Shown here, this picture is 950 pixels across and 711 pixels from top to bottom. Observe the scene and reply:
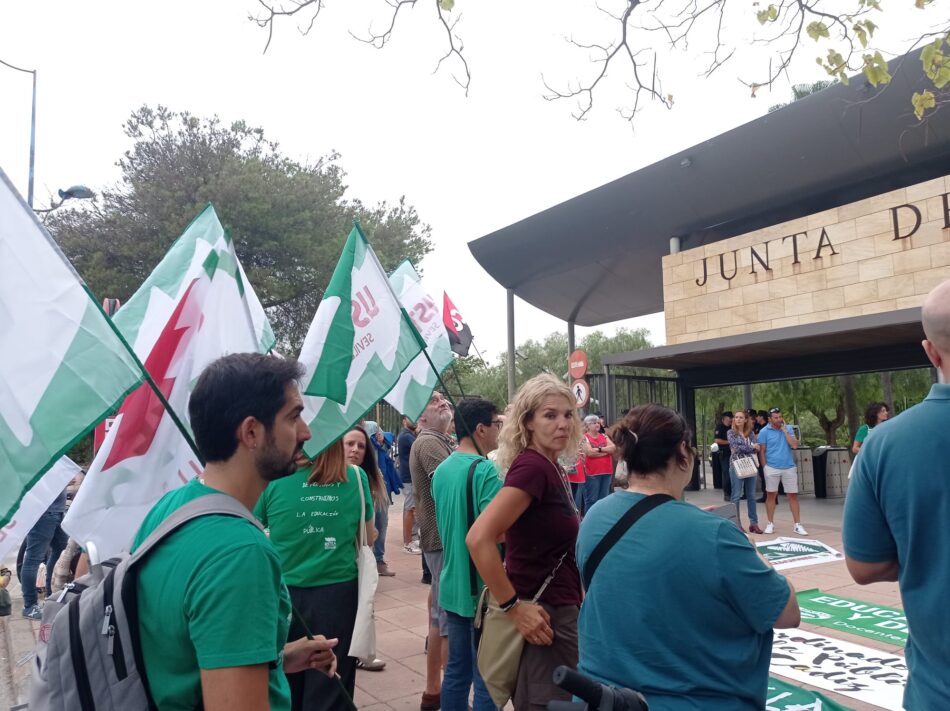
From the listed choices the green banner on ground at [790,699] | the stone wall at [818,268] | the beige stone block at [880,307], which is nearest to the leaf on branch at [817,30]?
the green banner on ground at [790,699]

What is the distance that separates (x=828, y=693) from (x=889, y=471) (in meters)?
3.09

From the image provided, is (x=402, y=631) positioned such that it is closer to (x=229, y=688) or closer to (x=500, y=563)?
(x=500, y=563)

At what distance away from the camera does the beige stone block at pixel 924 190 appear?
12.6m

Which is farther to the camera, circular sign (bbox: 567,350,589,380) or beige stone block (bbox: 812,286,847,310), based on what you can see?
circular sign (bbox: 567,350,589,380)

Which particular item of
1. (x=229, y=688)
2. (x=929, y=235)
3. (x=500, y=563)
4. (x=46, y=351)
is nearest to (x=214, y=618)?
(x=229, y=688)

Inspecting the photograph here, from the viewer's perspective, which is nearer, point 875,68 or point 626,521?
point 626,521

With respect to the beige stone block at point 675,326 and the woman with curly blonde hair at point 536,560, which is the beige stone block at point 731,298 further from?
the woman with curly blonde hair at point 536,560

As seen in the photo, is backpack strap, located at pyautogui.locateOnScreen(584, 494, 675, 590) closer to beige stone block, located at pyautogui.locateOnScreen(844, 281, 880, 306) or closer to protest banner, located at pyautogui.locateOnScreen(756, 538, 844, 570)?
protest banner, located at pyautogui.locateOnScreen(756, 538, 844, 570)

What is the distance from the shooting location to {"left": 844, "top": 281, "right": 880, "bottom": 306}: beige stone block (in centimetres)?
1355

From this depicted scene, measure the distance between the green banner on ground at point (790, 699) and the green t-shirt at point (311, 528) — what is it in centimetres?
232

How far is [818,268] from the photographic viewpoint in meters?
14.4

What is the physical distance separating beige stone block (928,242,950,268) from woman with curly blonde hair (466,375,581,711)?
12.1 metres

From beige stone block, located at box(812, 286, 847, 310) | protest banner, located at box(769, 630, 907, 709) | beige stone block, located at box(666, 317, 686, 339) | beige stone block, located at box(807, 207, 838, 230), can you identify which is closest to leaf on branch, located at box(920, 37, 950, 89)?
protest banner, located at box(769, 630, 907, 709)

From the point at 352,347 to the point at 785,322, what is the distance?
1265 centimetres
